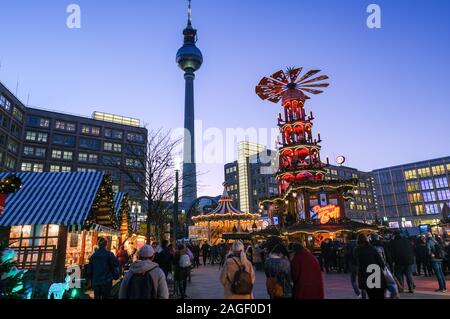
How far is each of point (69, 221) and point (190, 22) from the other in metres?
156

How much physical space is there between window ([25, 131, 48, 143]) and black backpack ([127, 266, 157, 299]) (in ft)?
248

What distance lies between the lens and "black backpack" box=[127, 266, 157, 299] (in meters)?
4.51

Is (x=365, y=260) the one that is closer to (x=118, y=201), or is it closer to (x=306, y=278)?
(x=306, y=278)

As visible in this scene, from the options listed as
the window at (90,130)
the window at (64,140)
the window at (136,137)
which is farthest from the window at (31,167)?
the window at (136,137)

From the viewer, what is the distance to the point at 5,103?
56.0 metres

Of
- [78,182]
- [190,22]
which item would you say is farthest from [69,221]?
[190,22]

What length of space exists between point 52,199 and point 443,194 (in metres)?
100

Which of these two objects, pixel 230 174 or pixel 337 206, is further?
pixel 230 174

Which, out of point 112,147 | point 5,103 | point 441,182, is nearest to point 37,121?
point 5,103

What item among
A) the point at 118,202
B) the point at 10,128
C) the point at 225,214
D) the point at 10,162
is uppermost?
the point at 10,128

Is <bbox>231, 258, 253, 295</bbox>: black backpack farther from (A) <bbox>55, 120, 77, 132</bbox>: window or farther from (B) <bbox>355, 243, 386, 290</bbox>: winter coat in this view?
(A) <bbox>55, 120, 77, 132</bbox>: window

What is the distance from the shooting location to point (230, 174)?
120m

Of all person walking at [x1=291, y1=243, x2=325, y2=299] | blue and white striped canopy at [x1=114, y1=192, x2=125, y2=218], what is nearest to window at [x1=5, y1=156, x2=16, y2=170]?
blue and white striped canopy at [x1=114, y1=192, x2=125, y2=218]
